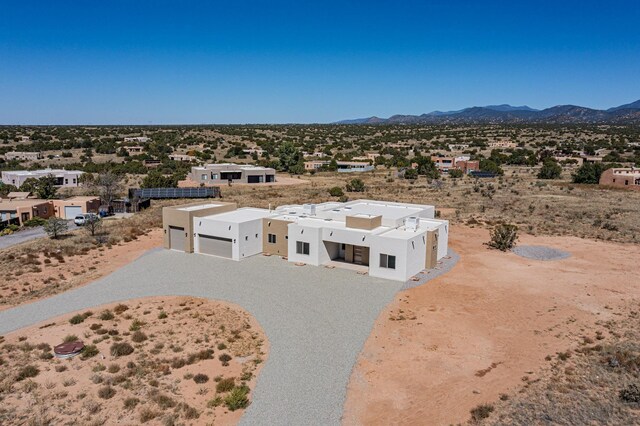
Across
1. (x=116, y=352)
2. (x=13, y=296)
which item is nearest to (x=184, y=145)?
(x=13, y=296)

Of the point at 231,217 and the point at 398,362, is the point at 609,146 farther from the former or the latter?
the point at 398,362

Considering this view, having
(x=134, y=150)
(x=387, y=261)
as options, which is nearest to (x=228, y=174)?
(x=134, y=150)

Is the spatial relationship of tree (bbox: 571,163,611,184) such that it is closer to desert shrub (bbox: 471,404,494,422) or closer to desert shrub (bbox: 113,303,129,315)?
desert shrub (bbox: 471,404,494,422)

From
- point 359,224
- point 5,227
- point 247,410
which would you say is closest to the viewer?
point 247,410

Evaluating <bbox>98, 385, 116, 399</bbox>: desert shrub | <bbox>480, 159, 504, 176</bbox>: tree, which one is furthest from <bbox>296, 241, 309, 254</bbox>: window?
<bbox>480, 159, 504, 176</bbox>: tree

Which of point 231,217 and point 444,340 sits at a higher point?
point 231,217

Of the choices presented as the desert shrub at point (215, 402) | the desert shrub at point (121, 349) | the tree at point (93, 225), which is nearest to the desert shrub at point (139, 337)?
the desert shrub at point (121, 349)
